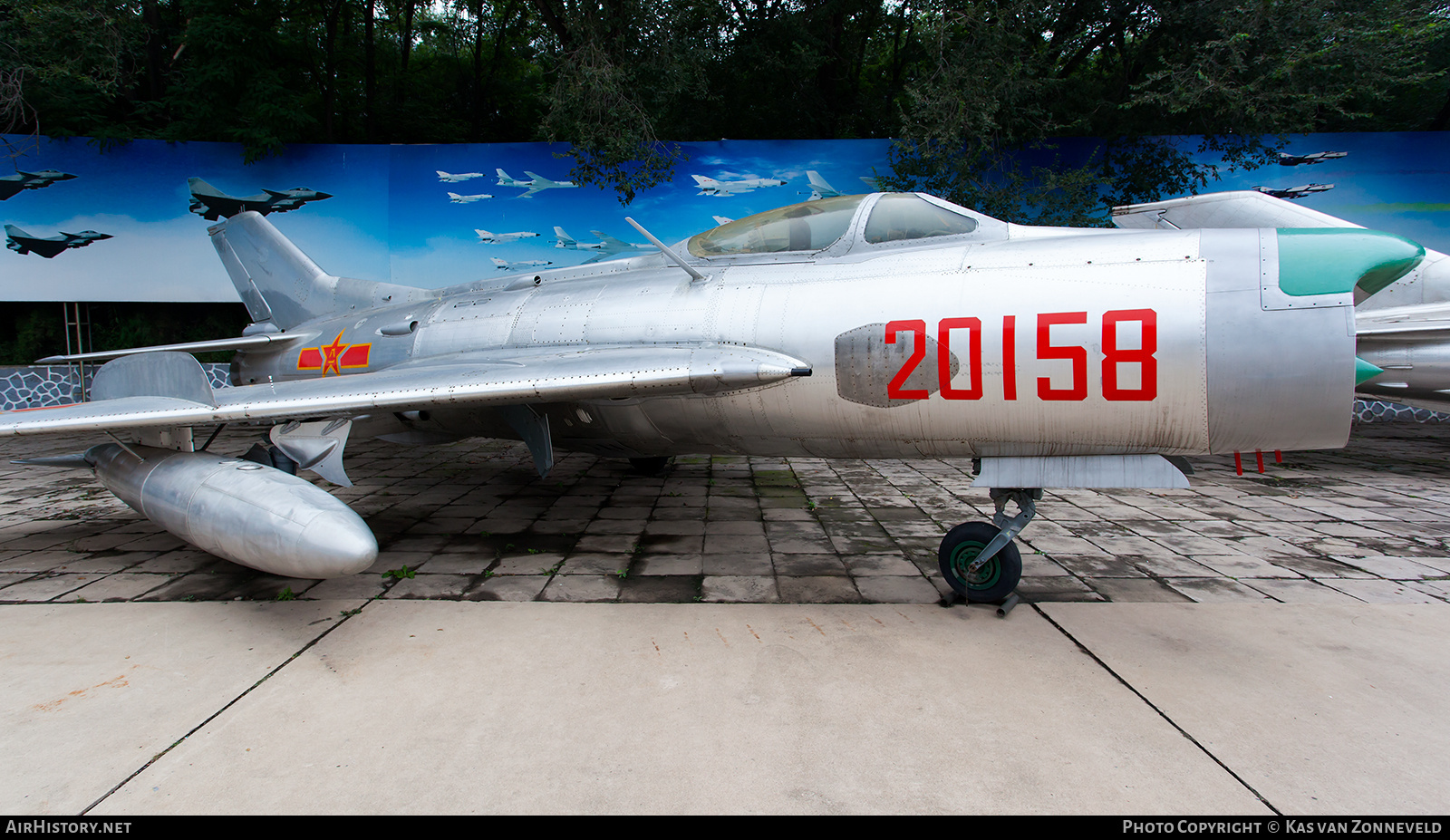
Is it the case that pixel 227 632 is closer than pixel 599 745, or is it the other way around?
pixel 599 745

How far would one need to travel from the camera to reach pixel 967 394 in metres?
3.73

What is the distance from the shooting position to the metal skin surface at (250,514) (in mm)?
3750

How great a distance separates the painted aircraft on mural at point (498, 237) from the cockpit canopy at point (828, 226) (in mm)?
9477

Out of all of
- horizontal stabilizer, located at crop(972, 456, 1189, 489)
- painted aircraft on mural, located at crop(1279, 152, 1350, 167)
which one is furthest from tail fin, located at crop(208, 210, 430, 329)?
painted aircraft on mural, located at crop(1279, 152, 1350, 167)

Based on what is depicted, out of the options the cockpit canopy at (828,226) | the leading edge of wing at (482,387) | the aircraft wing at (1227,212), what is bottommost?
the leading edge of wing at (482,387)

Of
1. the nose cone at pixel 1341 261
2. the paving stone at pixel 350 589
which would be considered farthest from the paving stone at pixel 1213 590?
the paving stone at pixel 350 589

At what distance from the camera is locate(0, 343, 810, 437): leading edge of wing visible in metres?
4.00

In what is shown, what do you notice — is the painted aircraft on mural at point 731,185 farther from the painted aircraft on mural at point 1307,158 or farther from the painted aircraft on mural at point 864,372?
the painted aircraft on mural at point 1307,158

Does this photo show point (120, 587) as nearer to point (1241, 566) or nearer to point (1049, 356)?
point (1049, 356)

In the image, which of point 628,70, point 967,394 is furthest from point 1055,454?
point 628,70

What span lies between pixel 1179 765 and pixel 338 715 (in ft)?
11.6

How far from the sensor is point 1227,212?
729 cm
